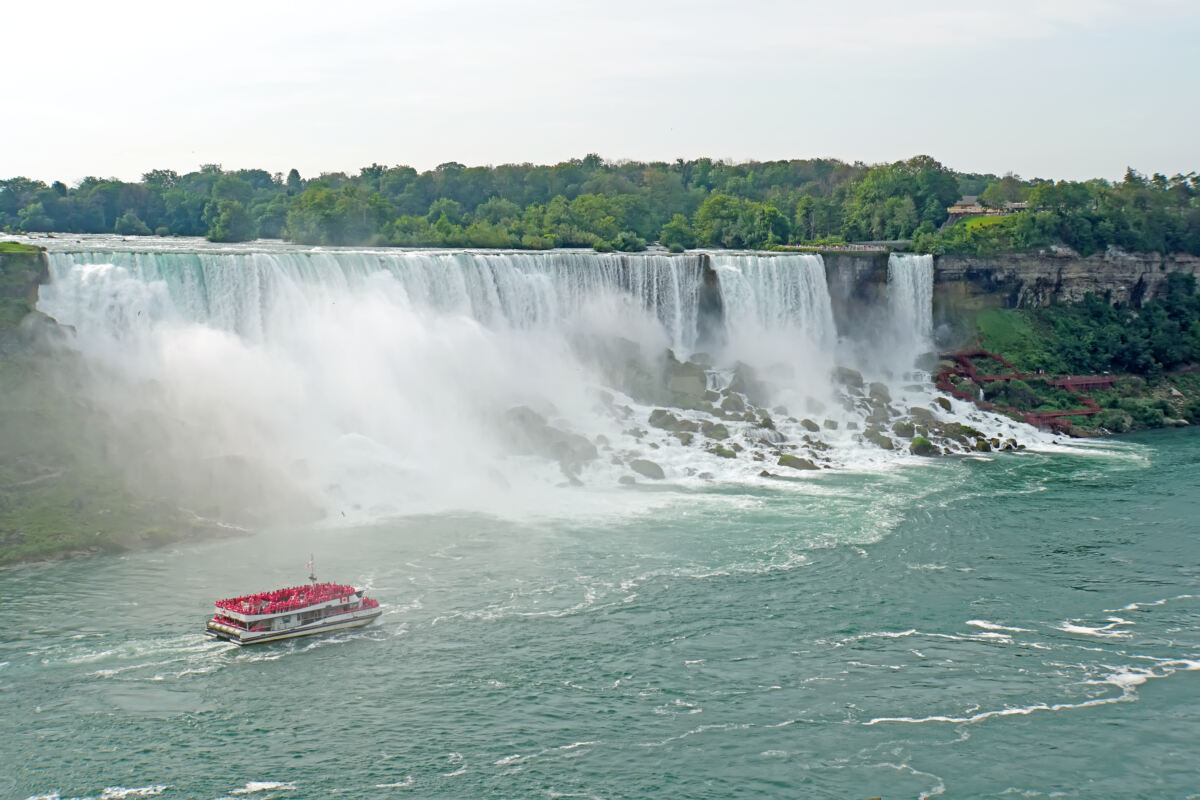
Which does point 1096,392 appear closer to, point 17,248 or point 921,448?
point 921,448

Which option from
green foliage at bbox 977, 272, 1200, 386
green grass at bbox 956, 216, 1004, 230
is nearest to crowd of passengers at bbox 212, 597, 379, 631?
green foliage at bbox 977, 272, 1200, 386

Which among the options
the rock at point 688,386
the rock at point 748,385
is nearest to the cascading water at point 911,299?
the rock at point 748,385

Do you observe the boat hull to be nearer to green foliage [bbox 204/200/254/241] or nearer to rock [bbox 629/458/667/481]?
rock [bbox 629/458/667/481]

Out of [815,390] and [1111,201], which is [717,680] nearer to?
[815,390]

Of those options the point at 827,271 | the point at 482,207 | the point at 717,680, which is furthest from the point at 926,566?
the point at 482,207

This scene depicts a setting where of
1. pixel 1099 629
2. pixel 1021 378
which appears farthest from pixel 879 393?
pixel 1099 629

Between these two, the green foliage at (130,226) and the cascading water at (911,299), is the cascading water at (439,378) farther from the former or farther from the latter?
the green foliage at (130,226)
